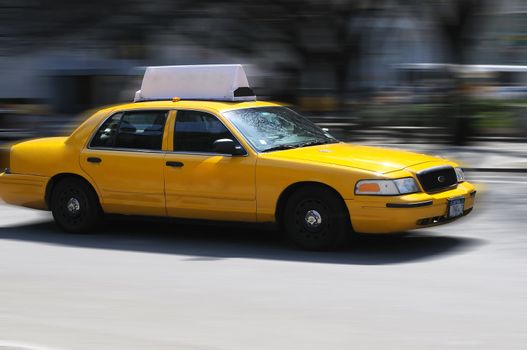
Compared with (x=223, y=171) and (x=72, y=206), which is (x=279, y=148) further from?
(x=72, y=206)

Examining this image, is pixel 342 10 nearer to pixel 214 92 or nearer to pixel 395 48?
pixel 395 48

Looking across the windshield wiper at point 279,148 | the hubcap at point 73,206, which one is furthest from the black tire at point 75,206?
the windshield wiper at point 279,148

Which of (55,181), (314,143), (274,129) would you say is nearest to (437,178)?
(314,143)

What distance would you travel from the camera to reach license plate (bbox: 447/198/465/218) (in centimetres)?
870

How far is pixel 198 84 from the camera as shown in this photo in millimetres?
9922

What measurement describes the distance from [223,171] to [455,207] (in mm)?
2081

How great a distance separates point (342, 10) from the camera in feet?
69.6

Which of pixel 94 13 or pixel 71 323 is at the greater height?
pixel 94 13

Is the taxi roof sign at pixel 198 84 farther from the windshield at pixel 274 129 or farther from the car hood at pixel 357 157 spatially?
the car hood at pixel 357 157

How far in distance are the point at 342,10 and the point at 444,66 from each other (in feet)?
9.72

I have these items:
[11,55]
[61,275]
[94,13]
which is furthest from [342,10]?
[61,275]

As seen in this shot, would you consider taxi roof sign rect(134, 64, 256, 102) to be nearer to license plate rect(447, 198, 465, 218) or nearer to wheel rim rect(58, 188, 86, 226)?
wheel rim rect(58, 188, 86, 226)

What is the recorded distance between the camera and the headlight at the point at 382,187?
328 inches

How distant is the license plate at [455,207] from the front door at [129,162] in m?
2.64
